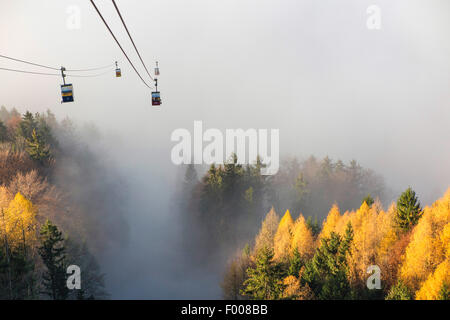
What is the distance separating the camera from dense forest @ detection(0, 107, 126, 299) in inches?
1019

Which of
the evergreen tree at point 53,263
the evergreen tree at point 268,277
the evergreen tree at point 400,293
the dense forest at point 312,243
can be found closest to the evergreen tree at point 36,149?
the evergreen tree at point 53,263

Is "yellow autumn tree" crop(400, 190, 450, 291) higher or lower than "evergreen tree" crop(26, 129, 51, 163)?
lower

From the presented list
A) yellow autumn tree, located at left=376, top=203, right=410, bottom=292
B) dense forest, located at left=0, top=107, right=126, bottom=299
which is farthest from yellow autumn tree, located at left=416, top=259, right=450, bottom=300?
dense forest, located at left=0, top=107, right=126, bottom=299

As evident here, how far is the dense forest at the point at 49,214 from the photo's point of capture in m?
25.9

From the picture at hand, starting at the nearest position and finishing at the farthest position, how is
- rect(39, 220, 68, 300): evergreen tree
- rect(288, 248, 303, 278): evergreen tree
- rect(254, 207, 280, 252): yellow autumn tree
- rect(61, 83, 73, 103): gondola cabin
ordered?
rect(61, 83, 73, 103): gondola cabin < rect(39, 220, 68, 300): evergreen tree < rect(288, 248, 303, 278): evergreen tree < rect(254, 207, 280, 252): yellow autumn tree

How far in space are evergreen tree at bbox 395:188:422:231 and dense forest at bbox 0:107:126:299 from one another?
3914 centimetres

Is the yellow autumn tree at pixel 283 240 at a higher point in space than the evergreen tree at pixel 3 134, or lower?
lower

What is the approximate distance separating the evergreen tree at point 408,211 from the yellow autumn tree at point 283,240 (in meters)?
14.6

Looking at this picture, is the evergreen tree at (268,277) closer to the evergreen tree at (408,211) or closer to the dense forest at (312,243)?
the dense forest at (312,243)

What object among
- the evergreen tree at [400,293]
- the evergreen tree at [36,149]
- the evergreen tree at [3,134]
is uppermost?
the evergreen tree at [3,134]

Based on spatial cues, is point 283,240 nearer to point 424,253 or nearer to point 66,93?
point 424,253

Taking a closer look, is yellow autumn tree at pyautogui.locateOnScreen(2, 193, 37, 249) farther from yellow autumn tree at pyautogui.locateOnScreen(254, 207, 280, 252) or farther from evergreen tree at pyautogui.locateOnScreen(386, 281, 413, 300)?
evergreen tree at pyautogui.locateOnScreen(386, 281, 413, 300)
